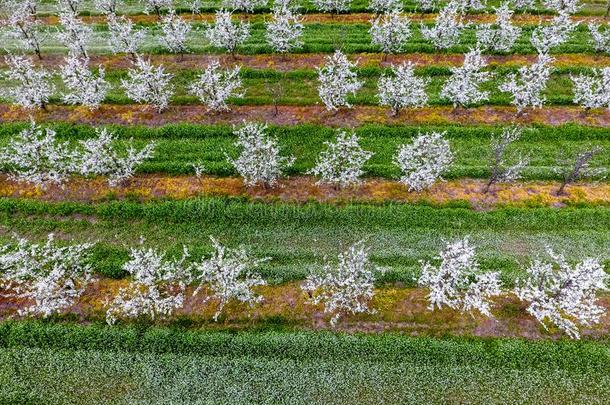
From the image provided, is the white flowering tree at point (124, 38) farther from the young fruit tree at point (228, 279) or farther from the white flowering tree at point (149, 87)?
the young fruit tree at point (228, 279)

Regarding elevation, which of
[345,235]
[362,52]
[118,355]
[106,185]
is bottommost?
[118,355]

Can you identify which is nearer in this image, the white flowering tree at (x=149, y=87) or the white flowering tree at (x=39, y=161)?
the white flowering tree at (x=39, y=161)

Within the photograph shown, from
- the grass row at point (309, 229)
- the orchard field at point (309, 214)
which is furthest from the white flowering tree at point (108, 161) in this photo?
the grass row at point (309, 229)

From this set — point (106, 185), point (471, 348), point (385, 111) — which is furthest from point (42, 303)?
point (385, 111)

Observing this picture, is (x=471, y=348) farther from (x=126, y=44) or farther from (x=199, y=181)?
(x=126, y=44)

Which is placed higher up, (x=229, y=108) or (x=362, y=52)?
(x=362, y=52)
